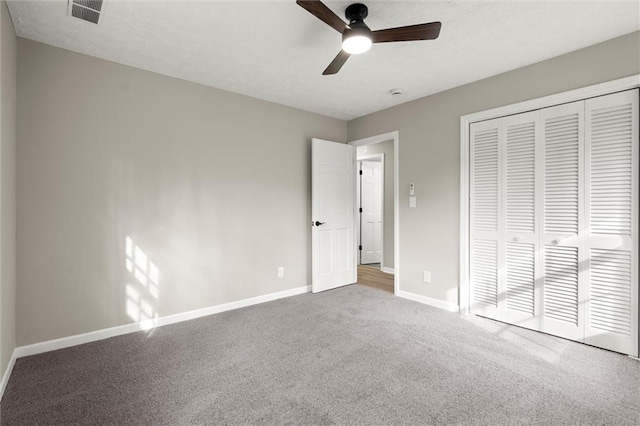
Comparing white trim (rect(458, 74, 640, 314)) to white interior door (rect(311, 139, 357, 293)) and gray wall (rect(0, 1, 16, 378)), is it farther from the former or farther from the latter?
gray wall (rect(0, 1, 16, 378))

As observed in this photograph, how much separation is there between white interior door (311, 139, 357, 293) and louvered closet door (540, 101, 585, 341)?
2524 millimetres

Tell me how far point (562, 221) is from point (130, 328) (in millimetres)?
4228

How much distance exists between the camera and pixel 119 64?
294cm

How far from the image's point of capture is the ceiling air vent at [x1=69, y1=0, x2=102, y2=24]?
2.10 metres

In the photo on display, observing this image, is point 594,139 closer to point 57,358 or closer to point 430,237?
point 430,237

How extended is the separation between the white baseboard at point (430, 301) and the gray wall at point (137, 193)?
1546 millimetres

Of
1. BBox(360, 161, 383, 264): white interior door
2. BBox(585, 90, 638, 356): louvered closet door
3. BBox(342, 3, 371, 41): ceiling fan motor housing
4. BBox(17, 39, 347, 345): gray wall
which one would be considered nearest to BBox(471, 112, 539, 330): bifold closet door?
BBox(585, 90, 638, 356): louvered closet door

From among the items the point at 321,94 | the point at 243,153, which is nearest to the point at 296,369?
the point at 243,153

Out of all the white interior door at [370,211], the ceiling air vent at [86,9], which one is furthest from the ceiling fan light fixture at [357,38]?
the white interior door at [370,211]

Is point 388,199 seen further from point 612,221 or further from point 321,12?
point 321,12

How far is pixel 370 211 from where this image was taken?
6676 millimetres

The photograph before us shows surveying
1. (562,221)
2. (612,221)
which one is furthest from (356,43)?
(612,221)

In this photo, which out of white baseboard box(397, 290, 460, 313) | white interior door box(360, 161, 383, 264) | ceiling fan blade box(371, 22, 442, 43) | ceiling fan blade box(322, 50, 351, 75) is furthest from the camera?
white interior door box(360, 161, 383, 264)

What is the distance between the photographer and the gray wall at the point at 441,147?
9.23ft
